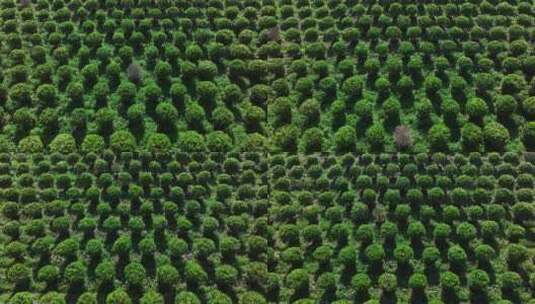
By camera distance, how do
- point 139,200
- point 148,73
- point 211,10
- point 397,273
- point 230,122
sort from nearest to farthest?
point 397,273 → point 139,200 → point 230,122 → point 148,73 → point 211,10

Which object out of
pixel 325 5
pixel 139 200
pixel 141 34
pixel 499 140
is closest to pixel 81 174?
pixel 139 200

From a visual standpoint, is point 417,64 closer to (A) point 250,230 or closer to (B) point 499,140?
(B) point 499,140

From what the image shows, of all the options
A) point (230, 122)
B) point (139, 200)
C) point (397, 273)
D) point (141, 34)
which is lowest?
point (397, 273)

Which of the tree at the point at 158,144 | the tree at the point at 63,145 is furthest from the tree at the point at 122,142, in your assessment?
the tree at the point at 63,145

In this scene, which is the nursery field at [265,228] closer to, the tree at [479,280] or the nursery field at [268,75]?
the tree at [479,280]

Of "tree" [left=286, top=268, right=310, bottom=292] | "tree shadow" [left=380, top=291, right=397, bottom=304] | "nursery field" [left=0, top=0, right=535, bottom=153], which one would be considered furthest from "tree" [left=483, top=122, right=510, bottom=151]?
"tree" [left=286, top=268, right=310, bottom=292]

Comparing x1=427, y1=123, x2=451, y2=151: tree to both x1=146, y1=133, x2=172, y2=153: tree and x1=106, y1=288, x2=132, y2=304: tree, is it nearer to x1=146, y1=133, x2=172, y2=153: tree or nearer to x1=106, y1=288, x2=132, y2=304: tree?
x1=146, y1=133, x2=172, y2=153: tree

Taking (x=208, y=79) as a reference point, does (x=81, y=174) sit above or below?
below

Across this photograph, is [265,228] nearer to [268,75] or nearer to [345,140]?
[345,140]
